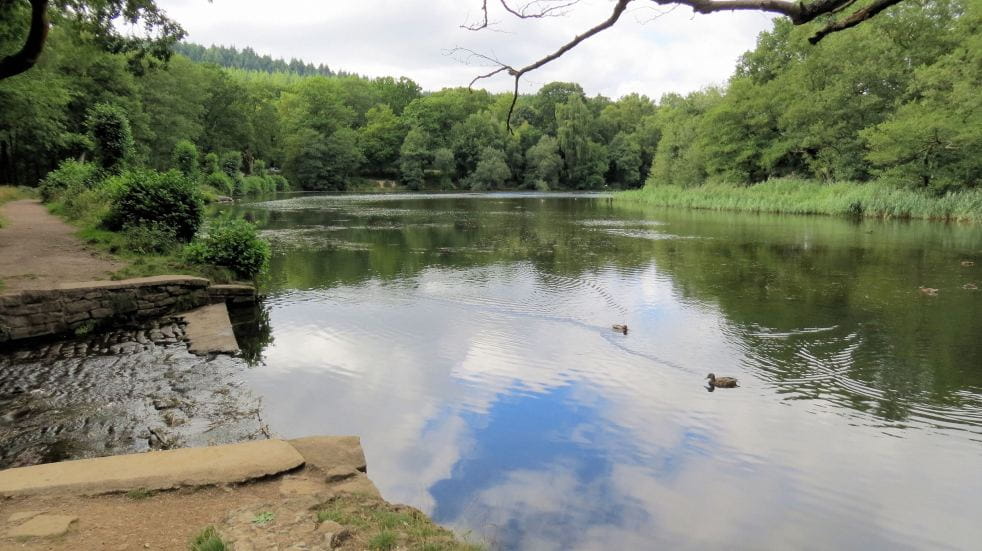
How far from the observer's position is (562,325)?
1012cm

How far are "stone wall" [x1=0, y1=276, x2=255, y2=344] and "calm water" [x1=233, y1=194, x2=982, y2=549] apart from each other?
158 cm

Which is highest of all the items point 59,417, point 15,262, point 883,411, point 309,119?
point 309,119

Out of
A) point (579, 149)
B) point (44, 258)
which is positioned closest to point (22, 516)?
point (44, 258)

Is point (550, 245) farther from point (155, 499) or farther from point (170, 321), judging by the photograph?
point (155, 499)

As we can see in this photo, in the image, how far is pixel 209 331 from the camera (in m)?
8.63

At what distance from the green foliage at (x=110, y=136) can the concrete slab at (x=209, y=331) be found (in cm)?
2197

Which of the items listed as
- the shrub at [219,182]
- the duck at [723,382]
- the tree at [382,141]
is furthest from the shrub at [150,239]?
the tree at [382,141]

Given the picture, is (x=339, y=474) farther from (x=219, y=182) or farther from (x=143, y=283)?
(x=219, y=182)

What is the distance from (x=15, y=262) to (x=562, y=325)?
987cm

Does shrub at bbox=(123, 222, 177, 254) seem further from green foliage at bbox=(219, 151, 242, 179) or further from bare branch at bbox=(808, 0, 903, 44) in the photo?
green foliage at bbox=(219, 151, 242, 179)

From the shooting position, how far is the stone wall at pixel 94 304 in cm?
812

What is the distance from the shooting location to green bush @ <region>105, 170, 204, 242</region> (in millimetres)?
13039

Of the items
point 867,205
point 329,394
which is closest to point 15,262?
point 329,394

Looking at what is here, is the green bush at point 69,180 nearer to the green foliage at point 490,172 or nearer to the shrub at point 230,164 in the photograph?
the shrub at point 230,164
